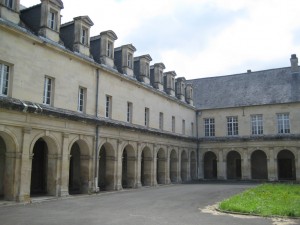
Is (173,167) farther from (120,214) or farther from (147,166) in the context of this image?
(120,214)

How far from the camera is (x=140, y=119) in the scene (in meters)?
26.4

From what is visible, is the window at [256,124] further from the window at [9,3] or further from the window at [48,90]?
the window at [9,3]

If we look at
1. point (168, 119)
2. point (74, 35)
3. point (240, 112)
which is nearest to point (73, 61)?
point (74, 35)

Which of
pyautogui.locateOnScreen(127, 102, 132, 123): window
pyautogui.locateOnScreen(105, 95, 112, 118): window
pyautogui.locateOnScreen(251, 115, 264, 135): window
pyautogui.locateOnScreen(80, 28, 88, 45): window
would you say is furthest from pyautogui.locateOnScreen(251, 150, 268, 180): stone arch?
pyautogui.locateOnScreen(80, 28, 88, 45): window

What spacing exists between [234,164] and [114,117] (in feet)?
64.1

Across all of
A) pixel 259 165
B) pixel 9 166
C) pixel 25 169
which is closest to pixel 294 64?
pixel 259 165

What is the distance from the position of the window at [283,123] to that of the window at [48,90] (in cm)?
2411

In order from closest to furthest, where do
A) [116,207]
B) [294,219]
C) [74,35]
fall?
[294,219] → [116,207] → [74,35]

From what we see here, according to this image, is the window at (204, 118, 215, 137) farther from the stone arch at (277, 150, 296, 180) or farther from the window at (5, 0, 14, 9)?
the window at (5, 0, 14, 9)

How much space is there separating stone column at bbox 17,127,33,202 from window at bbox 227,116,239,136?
80.7 ft

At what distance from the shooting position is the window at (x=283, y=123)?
1339 inches

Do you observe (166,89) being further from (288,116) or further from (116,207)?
(116,207)

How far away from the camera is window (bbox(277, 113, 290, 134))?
112ft

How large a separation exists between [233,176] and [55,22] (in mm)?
26223
